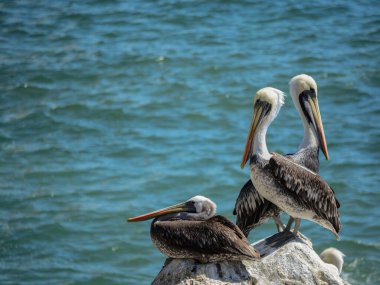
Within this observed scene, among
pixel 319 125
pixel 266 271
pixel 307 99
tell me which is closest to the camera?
pixel 266 271

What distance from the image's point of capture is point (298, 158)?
668cm

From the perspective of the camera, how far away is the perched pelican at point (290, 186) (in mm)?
6223

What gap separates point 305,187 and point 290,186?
5.3 inches

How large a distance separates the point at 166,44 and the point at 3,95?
4.00m

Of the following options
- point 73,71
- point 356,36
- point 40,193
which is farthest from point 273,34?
point 40,193

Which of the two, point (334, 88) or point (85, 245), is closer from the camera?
point (85, 245)

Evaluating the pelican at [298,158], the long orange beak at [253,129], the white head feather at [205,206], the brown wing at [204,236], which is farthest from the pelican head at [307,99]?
the brown wing at [204,236]

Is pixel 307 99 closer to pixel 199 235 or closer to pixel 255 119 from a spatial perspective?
pixel 255 119

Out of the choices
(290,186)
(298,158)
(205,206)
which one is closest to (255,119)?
(298,158)

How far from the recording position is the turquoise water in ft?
39.1

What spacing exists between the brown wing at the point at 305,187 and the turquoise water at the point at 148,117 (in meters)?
4.51

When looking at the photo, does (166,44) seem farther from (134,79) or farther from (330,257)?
(330,257)

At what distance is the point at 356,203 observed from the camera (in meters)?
12.3

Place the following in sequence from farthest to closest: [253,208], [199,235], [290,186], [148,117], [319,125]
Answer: [148,117] → [319,125] → [253,208] → [290,186] → [199,235]
